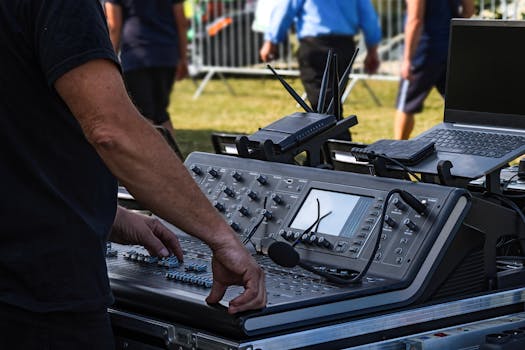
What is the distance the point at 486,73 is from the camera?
3002mm

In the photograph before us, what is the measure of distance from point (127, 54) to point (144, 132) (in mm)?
5387

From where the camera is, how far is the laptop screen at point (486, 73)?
293 centimetres

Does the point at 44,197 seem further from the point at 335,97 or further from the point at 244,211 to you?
the point at 335,97

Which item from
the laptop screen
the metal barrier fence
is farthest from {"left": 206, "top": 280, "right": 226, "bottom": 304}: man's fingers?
the metal barrier fence

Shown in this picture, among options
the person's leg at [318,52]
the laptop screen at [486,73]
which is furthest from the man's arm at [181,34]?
the laptop screen at [486,73]

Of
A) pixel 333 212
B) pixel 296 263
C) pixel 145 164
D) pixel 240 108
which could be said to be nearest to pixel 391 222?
pixel 333 212

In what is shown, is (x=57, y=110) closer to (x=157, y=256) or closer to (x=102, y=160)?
(x=102, y=160)

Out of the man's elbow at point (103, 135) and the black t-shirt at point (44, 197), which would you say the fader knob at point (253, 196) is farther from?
the man's elbow at point (103, 135)

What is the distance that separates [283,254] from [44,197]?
1.57ft

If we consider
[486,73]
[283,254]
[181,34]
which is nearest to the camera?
[283,254]

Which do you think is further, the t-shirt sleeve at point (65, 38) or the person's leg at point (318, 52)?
the person's leg at point (318, 52)

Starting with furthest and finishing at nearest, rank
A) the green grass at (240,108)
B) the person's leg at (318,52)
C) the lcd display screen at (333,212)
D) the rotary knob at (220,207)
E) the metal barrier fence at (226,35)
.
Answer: the metal barrier fence at (226,35) → the green grass at (240,108) → the person's leg at (318,52) → the rotary knob at (220,207) → the lcd display screen at (333,212)

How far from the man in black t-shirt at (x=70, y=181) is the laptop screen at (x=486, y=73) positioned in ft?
3.63

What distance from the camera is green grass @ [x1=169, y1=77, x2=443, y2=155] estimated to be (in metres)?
9.39
